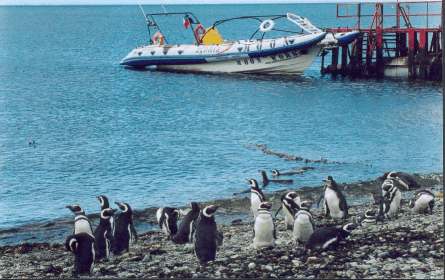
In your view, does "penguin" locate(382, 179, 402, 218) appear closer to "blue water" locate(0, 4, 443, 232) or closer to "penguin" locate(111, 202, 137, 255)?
"penguin" locate(111, 202, 137, 255)

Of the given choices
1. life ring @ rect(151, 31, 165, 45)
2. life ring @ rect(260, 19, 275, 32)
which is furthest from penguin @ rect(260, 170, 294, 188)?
life ring @ rect(151, 31, 165, 45)

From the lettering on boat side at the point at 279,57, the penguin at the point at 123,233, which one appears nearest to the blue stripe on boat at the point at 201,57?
the lettering on boat side at the point at 279,57

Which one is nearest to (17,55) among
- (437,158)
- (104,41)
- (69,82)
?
(104,41)

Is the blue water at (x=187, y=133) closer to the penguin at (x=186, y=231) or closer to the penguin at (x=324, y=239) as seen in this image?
the penguin at (x=186, y=231)

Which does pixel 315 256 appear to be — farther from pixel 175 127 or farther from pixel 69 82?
pixel 69 82

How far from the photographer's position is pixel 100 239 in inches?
612

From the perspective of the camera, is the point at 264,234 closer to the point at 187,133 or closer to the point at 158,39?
the point at 187,133

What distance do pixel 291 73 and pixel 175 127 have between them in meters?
17.6

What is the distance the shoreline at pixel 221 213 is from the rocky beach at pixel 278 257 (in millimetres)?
1548

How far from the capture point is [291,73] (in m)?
55.7

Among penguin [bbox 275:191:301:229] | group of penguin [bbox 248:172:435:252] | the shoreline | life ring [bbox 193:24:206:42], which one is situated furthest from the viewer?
life ring [bbox 193:24:206:42]

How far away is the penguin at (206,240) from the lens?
48.2 feet

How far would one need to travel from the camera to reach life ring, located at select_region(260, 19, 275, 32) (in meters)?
50.1

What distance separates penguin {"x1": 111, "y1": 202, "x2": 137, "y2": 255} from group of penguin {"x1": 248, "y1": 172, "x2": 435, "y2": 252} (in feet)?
8.08
